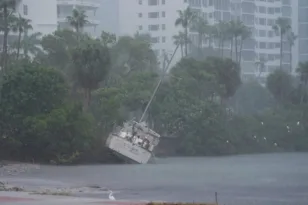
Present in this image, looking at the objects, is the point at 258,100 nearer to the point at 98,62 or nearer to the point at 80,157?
the point at 98,62

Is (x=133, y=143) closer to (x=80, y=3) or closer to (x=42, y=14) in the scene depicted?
(x=42, y=14)

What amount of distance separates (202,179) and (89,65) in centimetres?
2384

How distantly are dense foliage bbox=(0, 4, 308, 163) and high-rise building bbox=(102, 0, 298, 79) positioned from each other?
460cm

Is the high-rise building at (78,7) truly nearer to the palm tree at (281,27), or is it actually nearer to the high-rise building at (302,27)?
→ the palm tree at (281,27)

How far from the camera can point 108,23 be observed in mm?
137625

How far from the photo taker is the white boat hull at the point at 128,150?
69.4 m

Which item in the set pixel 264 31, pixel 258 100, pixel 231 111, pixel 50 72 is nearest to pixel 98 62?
pixel 50 72

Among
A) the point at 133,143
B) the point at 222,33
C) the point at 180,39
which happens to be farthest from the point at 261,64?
the point at 133,143

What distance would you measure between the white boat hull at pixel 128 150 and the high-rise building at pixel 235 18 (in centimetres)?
5427

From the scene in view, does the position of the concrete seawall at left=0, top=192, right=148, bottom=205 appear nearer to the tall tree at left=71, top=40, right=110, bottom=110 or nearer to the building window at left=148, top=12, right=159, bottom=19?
the tall tree at left=71, top=40, right=110, bottom=110

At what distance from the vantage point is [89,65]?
78.3m

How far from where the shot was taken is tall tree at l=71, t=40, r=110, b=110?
78.4m

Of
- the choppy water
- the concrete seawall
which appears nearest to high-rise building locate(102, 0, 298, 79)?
the choppy water

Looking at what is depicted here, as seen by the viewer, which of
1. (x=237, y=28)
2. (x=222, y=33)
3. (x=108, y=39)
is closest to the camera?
(x=108, y=39)
